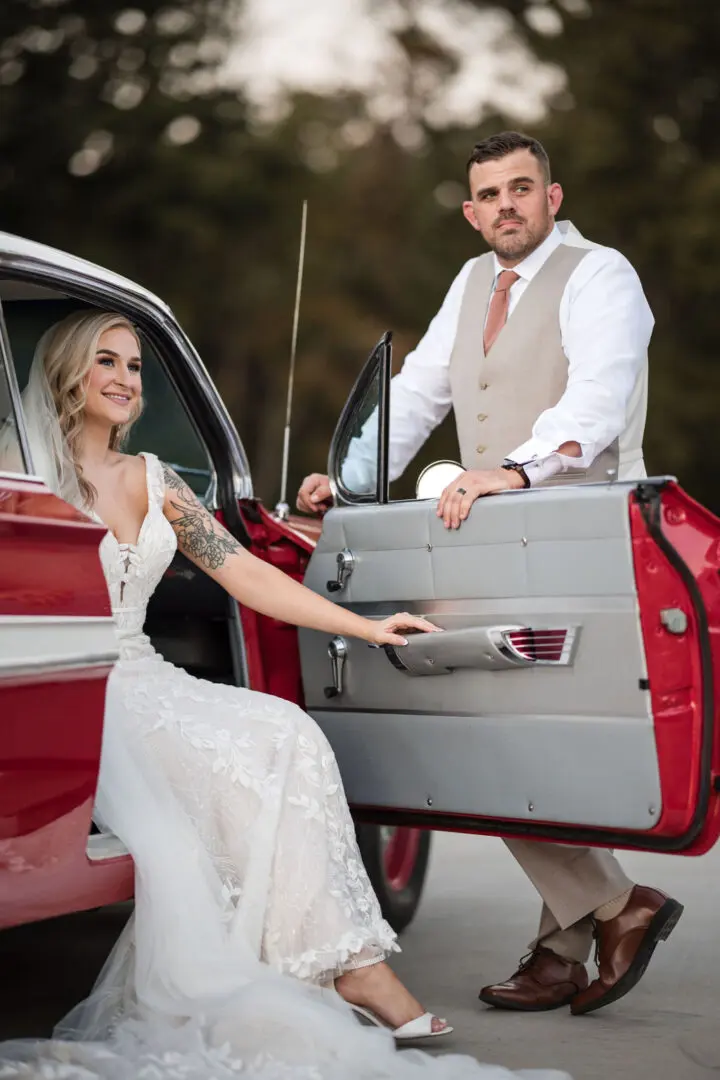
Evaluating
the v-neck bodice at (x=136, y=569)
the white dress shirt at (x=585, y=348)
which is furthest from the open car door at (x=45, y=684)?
the white dress shirt at (x=585, y=348)

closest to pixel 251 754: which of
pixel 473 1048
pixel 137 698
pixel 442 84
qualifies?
pixel 137 698

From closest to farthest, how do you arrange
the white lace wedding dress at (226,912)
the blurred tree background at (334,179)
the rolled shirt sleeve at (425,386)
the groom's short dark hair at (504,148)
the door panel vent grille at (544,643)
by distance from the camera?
the white lace wedding dress at (226,912) < the door panel vent grille at (544,643) < the groom's short dark hair at (504,148) < the rolled shirt sleeve at (425,386) < the blurred tree background at (334,179)

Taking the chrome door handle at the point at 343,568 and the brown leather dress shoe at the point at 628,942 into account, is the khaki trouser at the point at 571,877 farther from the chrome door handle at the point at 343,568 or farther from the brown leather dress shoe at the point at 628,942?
the chrome door handle at the point at 343,568

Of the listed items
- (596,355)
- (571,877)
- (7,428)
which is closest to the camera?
(7,428)

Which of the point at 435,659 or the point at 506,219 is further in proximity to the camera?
the point at 506,219

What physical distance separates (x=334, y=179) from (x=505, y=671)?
15.6 metres

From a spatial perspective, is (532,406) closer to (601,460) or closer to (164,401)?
(601,460)

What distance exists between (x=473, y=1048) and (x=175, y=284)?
14.1 m

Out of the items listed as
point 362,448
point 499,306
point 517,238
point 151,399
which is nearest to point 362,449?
point 362,448

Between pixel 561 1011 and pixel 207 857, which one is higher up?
pixel 207 857

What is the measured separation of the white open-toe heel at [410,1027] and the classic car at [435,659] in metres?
0.45

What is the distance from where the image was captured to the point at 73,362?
145 inches

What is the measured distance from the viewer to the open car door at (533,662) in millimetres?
3139

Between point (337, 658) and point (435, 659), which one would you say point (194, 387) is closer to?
point (337, 658)
